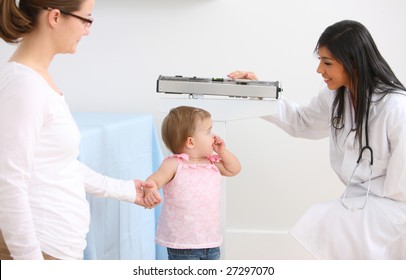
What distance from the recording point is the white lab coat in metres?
1.70

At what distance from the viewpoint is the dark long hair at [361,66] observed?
1.78m

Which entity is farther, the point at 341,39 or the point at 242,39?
the point at 242,39

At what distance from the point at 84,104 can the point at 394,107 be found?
4.96 feet

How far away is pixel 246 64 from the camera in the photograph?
105 inches

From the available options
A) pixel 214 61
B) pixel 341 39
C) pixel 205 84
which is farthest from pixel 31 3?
pixel 214 61

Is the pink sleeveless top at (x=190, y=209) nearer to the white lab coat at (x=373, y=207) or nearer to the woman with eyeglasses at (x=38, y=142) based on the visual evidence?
the white lab coat at (x=373, y=207)

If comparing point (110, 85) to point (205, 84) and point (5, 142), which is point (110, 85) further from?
point (5, 142)

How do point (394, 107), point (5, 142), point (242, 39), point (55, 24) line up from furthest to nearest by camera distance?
1. point (242, 39)
2. point (394, 107)
3. point (55, 24)
4. point (5, 142)

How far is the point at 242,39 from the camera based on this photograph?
2.67m

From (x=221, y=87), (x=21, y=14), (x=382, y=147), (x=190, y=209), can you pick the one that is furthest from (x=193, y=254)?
(x=21, y=14)

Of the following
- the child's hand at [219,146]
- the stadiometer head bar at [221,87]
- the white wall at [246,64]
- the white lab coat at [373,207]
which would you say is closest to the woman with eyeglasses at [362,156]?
the white lab coat at [373,207]

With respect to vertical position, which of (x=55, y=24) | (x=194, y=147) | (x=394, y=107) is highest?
(x=55, y=24)

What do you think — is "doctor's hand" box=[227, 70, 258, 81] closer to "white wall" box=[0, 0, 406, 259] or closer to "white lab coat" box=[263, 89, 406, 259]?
"white lab coat" box=[263, 89, 406, 259]

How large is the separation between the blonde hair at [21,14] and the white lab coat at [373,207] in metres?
0.96
